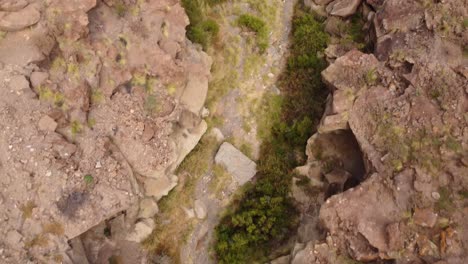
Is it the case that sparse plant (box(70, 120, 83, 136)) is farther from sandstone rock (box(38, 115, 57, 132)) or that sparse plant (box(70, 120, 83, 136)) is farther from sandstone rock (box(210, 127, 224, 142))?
sandstone rock (box(210, 127, 224, 142))

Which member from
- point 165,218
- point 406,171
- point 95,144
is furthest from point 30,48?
point 406,171

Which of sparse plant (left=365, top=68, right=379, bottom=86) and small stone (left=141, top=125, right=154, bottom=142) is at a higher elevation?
sparse plant (left=365, top=68, right=379, bottom=86)

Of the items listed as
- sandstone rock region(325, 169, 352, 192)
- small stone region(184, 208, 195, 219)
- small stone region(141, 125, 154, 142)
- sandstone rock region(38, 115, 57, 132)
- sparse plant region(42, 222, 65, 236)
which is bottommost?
small stone region(184, 208, 195, 219)

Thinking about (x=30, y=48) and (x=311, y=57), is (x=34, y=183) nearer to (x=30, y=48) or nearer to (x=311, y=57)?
(x=30, y=48)

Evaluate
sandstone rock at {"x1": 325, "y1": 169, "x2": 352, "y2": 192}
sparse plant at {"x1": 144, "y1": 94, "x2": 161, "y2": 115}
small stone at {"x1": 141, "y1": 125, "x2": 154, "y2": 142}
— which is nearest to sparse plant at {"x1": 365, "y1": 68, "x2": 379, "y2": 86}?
sandstone rock at {"x1": 325, "y1": 169, "x2": 352, "y2": 192}

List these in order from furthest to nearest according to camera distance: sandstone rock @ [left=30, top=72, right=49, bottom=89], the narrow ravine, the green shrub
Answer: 1. the green shrub
2. the narrow ravine
3. sandstone rock @ [left=30, top=72, right=49, bottom=89]

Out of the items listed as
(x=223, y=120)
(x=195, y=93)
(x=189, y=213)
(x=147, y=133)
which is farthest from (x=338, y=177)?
(x=147, y=133)

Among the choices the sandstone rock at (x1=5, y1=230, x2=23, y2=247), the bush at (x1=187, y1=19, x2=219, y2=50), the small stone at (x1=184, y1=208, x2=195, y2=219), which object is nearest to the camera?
the sandstone rock at (x1=5, y1=230, x2=23, y2=247)

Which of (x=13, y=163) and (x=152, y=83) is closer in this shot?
(x=13, y=163)
